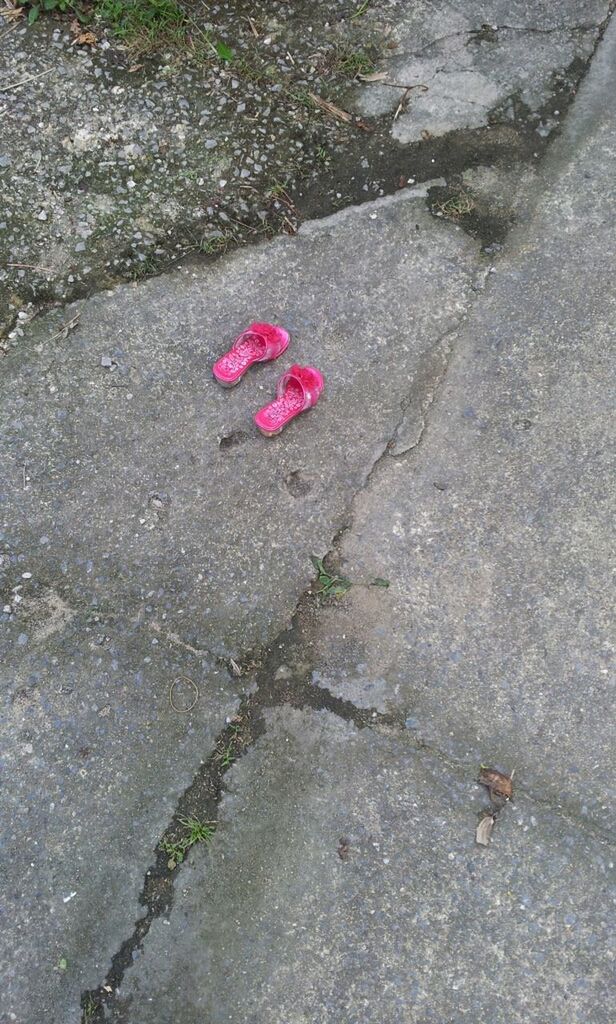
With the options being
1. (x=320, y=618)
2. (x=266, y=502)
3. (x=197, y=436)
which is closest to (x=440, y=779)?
(x=320, y=618)

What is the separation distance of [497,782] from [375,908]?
59 centimetres

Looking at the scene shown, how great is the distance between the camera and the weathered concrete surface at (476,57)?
3043 millimetres

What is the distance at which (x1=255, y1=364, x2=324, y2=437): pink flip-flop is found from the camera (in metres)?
2.74

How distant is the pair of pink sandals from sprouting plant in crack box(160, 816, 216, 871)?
145cm

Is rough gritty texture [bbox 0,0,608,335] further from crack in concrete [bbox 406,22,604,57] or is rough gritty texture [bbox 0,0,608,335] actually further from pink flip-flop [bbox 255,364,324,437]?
pink flip-flop [bbox 255,364,324,437]

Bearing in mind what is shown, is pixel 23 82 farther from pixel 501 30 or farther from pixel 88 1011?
pixel 88 1011

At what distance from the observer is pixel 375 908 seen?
2.39 metres

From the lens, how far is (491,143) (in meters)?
3.02

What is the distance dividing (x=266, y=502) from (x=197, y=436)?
388mm

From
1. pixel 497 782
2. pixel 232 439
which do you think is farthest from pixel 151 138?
pixel 497 782

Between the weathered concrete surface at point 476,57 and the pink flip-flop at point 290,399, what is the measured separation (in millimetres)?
1174

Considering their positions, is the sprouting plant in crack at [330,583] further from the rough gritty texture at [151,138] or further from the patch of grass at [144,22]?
the patch of grass at [144,22]

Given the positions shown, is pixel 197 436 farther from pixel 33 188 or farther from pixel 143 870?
pixel 143 870

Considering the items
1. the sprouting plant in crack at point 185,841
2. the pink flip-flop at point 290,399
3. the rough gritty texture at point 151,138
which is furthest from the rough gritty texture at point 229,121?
the sprouting plant in crack at point 185,841
